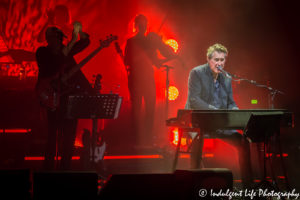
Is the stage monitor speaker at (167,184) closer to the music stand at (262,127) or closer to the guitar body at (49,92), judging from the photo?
the music stand at (262,127)

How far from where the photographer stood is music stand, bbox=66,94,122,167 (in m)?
3.84

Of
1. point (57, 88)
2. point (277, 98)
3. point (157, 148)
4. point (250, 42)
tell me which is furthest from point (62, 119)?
point (250, 42)

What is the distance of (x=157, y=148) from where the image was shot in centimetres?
518

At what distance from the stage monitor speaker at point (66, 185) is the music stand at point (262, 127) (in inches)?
69.7

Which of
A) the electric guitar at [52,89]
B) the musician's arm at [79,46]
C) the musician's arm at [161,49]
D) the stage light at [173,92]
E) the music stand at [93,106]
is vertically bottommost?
the music stand at [93,106]

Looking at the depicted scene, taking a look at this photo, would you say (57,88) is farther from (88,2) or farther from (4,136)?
(88,2)

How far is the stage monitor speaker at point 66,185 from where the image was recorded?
7.55 feet

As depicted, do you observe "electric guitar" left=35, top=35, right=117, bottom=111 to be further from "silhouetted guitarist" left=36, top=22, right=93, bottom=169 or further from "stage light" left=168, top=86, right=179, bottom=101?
"stage light" left=168, top=86, right=179, bottom=101

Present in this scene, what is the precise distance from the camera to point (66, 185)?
232 cm

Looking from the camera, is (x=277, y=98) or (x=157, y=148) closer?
(x=157, y=148)

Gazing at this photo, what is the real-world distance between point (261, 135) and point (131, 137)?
286 cm

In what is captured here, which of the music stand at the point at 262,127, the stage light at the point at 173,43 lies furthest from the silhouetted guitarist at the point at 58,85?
the stage light at the point at 173,43

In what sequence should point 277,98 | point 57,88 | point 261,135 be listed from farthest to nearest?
point 277,98, point 57,88, point 261,135

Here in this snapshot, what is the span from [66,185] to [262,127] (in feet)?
6.84
